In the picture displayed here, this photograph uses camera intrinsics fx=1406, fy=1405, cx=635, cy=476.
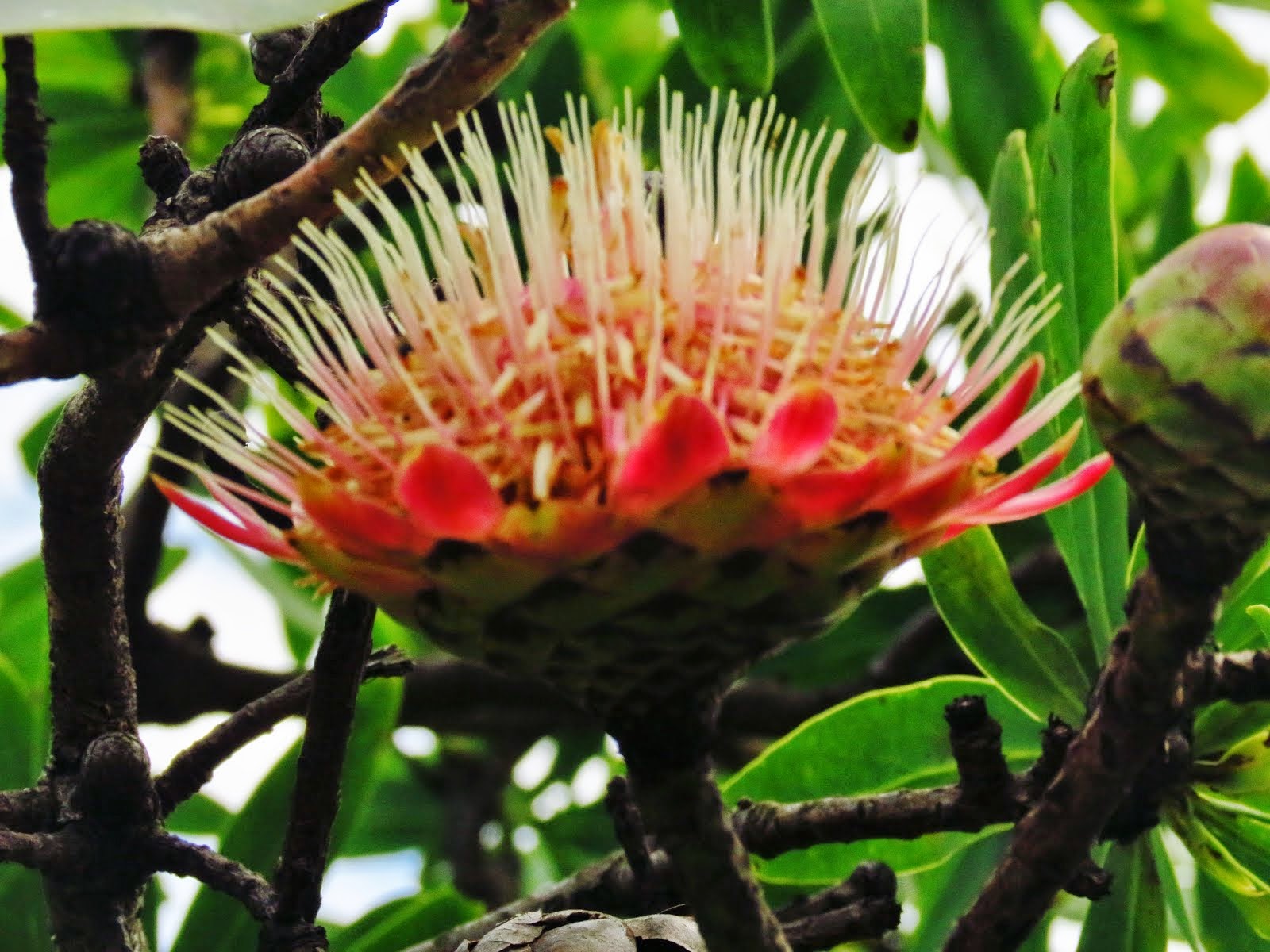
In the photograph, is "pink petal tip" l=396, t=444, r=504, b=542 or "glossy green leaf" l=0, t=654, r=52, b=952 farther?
"glossy green leaf" l=0, t=654, r=52, b=952

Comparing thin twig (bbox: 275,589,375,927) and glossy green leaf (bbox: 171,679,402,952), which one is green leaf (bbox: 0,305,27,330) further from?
thin twig (bbox: 275,589,375,927)

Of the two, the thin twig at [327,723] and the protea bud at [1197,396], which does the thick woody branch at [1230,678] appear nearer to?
the protea bud at [1197,396]

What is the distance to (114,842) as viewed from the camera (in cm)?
83

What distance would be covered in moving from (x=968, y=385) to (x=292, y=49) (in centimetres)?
49

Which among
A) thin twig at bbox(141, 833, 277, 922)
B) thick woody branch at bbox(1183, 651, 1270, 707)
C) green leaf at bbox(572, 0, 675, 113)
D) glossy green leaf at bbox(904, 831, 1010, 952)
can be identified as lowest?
glossy green leaf at bbox(904, 831, 1010, 952)

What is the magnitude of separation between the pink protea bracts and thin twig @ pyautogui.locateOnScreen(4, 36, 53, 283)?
0.39ft

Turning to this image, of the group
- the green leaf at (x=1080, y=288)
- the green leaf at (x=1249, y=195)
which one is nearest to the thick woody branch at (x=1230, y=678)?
the green leaf at (x=1080, y=288)

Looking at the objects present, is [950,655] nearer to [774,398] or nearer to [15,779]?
[15,779]

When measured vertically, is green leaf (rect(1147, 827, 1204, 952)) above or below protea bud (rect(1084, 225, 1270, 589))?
below

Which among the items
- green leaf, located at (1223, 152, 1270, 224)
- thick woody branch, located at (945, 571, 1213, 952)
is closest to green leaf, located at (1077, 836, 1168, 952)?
thick woody branch, located at (945, 571, 1213, 952)

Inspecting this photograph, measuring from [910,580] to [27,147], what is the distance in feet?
4.76

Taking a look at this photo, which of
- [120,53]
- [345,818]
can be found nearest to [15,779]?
[345,818]

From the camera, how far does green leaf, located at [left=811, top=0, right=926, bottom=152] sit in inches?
44.2

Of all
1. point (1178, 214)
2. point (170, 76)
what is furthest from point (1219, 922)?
point (170, 76)
